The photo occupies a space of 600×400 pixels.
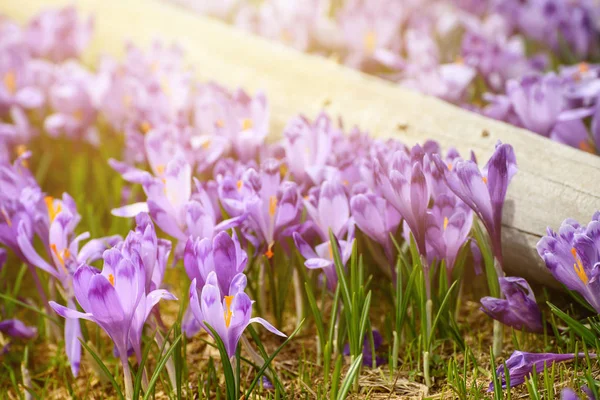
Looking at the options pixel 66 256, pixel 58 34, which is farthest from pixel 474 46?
pixel 58 34

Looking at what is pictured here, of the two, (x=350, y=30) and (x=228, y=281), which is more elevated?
(x=350, y=30)

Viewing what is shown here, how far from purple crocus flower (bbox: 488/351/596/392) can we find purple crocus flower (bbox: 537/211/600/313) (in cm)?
13

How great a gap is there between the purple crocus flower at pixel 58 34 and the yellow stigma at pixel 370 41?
1.31 meters

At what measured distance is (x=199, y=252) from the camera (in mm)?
1366

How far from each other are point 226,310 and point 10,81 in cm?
180

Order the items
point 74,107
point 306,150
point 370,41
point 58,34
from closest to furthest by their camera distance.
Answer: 1. point 306,150
2. point 74,107
3. point 370,41
4. point 58,34

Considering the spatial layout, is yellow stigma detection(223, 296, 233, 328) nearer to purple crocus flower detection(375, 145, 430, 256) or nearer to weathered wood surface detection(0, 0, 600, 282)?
purple crocus flower detection(375, 145, 430, 256)

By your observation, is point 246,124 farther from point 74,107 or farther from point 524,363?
point 524,363

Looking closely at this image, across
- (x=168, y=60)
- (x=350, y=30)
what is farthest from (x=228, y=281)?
(x=350, y=30)

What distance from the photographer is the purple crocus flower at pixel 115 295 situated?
1251 mm

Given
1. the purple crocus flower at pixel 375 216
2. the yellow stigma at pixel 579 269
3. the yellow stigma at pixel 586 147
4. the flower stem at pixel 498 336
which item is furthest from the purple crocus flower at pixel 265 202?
the yellow stigma at pixel 586 147

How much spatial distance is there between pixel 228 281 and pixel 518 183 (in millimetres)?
823

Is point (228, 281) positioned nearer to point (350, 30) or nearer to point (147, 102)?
point (147, 102)

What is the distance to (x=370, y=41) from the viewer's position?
2996 mm
